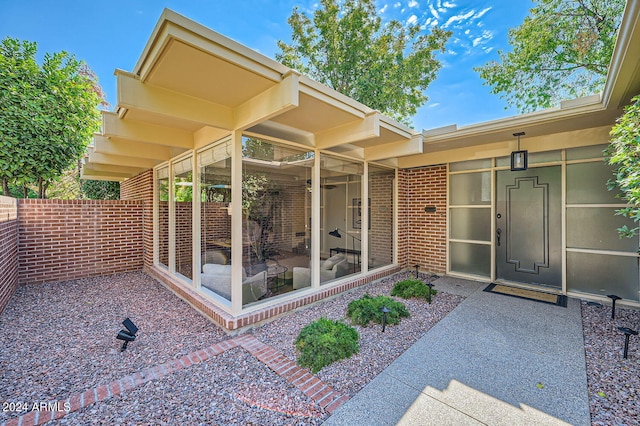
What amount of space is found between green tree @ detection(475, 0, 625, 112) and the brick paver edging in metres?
12.2

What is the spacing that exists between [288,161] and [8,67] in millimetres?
7436

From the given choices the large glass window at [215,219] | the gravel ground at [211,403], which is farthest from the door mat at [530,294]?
the large glass window at [215,219]

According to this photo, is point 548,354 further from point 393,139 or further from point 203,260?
point 203,260

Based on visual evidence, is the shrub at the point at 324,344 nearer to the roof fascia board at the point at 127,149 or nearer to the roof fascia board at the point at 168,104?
the roof fascia board at the point at 168,104

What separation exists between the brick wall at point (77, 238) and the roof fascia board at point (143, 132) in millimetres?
3983

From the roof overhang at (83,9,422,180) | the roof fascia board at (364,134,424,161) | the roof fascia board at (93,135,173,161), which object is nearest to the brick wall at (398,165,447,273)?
the roof fascia board at (364,134,424,161)

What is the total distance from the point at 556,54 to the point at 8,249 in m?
16.6

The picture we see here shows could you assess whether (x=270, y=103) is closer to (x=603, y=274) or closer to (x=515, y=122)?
(x=515, y=122)

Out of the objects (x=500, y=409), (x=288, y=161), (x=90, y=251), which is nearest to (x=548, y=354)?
(x=500, y=409)

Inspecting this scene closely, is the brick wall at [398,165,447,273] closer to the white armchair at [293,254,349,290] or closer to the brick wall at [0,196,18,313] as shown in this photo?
the white armchair at [293,254,349,290]

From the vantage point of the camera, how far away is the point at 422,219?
255 inches

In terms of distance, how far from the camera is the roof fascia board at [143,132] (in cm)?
355

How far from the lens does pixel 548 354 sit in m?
2.91

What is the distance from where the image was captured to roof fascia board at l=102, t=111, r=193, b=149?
3.55 meters
